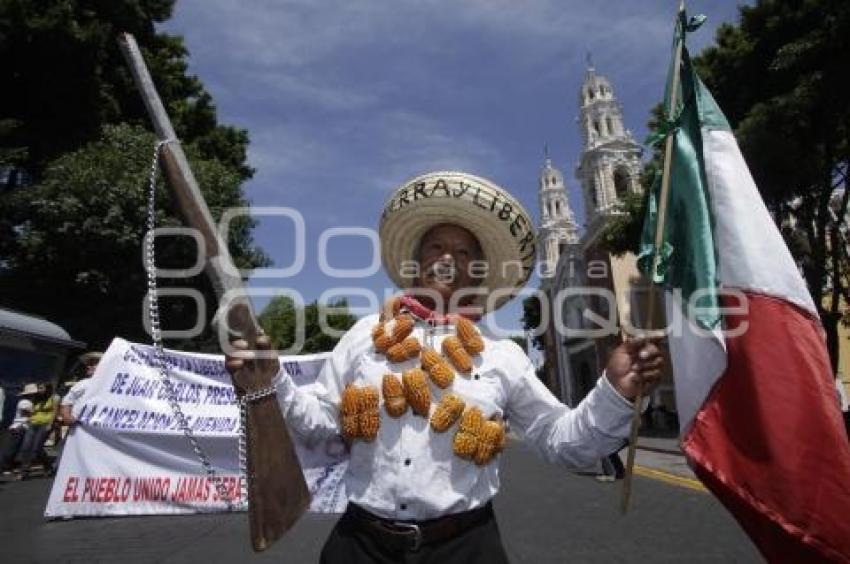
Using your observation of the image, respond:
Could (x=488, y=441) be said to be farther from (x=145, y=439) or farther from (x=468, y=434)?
(x=145, y=439)

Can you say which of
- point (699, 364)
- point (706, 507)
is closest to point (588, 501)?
point (706, 507)

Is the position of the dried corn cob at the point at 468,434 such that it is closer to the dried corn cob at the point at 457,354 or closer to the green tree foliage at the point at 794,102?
the dried corn cob at the point at 457,354

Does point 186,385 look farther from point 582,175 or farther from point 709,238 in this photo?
point 582,175

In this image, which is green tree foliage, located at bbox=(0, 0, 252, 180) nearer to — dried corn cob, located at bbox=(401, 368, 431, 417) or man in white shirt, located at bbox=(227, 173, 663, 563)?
man in white shirt, located at bbox=(227, 173, 663, 563)

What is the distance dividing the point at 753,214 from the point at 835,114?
16252 mm

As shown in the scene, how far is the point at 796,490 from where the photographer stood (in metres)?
2.41

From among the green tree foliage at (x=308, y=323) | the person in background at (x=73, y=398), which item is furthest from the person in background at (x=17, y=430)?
the green tree foliage at (x=308, y=323)

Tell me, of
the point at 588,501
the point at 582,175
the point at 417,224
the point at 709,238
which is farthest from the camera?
the point at 582,175

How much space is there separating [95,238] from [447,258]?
15660 mm

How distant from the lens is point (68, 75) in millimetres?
17672

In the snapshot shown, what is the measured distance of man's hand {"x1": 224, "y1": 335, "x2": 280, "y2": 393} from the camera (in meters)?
2.17

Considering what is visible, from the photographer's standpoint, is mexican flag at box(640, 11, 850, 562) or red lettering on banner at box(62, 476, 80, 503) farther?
red lettering on banner at box(62, 476, 80, 503)

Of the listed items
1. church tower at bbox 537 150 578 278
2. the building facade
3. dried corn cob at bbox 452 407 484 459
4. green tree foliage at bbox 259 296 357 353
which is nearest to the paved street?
dried corn cob at bbox 452 407 484 459

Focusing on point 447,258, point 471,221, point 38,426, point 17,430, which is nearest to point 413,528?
point 447,258
